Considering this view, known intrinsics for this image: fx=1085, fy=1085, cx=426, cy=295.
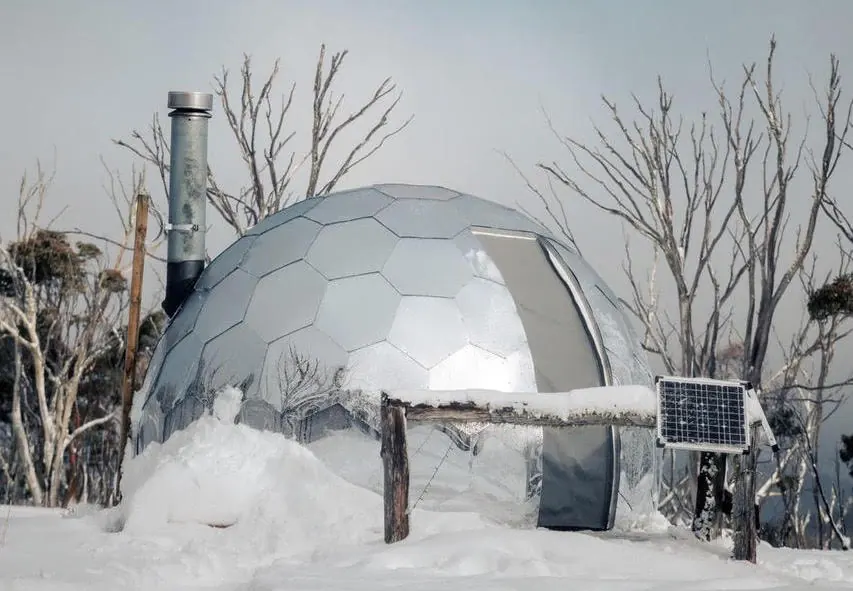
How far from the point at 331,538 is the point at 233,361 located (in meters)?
1.43

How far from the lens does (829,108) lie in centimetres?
1454

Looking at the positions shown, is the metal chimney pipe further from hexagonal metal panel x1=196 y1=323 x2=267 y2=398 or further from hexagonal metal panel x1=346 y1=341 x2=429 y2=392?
hexagonal metal panel x1=346 y1=341 x2=429 y2=392

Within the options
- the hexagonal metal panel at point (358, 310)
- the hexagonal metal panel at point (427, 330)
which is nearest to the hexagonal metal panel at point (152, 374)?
the hexagonal metal panel at point (358, 310)

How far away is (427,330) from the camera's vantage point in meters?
7.33

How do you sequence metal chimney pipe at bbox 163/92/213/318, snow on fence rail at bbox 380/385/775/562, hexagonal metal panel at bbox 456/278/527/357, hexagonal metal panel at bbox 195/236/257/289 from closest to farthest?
snow on fence rail at bbox 380/385/775/562 → hexagonal metal panel at bbox 456/278/527/357 → hexagonal metal panel at bbox 195/236/257/289 → metal chimney pipe at bbox 163/92/213/318

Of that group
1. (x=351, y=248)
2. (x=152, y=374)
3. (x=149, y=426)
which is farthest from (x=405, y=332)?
(x=152, y=374)

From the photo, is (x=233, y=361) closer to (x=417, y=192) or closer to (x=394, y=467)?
(x=394, y=467)

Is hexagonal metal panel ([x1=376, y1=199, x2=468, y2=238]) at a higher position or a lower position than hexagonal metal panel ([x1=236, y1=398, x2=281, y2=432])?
higher

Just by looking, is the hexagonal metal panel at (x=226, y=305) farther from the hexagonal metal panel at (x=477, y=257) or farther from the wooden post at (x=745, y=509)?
the wooden post at (x=745, y=509)

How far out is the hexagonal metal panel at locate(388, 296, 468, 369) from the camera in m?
7.28

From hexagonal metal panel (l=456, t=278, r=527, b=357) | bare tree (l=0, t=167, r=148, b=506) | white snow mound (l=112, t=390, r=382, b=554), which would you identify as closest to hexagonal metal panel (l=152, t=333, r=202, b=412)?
white snow mound (l=112, t=390, r=382, b=554)

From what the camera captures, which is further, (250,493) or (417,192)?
(417,192)

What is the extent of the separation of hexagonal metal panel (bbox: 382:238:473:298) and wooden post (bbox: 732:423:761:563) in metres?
2.26

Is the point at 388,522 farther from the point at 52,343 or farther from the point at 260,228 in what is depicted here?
the point at 52,343
